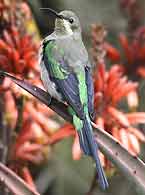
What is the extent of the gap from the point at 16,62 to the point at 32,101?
0.23 meters

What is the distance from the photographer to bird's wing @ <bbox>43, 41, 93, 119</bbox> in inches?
111

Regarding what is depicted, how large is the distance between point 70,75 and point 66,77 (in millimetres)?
37

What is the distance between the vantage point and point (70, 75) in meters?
3.03

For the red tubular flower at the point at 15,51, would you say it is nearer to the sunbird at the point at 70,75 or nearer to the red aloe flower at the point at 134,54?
the sunbird at the point at 70,75

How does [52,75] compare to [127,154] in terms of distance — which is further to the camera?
[52,75]

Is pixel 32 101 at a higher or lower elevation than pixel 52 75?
lower

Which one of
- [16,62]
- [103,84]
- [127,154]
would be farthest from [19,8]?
[127,154]

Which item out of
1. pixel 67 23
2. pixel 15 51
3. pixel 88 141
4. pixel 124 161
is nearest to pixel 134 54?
pixel 67 23

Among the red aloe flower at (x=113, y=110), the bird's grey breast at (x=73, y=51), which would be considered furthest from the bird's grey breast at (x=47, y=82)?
the red aloe flower at (x=113, y=110)

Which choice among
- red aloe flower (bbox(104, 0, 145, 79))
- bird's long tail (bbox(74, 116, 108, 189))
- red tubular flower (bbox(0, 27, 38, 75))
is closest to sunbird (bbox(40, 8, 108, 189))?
bird's long tail (bbox(74, 116, 108, 189))

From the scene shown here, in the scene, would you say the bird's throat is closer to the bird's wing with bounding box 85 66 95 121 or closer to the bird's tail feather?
the bird's wing with bounding box 85 66 95 121

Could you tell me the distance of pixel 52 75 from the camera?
9.98ft

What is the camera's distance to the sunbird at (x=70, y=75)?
2689mm

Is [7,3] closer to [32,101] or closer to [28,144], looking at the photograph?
[32,101]
